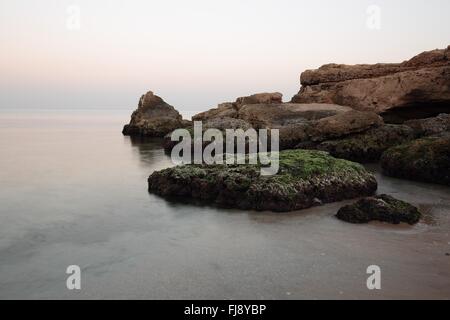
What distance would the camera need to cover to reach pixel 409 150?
1839cm

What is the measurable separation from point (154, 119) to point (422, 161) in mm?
36980

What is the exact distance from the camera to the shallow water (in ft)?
24.1

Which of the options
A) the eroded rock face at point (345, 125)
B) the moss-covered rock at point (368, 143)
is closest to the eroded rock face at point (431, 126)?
the moss-covered rock at point (368, 143)

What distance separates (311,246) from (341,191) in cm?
484

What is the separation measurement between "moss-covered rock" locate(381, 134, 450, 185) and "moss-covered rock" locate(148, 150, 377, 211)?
3538mm

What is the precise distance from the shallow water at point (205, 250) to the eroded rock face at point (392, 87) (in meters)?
16.9

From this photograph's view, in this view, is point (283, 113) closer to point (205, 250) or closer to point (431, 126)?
point (431, 126)

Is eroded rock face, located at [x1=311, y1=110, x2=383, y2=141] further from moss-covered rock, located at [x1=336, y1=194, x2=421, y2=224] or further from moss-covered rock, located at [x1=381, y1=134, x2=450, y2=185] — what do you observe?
moss-covered rock, located at [x1=336, y1=194, x2=421, y2=224]

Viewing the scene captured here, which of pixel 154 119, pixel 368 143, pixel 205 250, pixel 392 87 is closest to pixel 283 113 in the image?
pixel 392 87

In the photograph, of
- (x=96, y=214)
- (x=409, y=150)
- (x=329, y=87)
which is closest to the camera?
(x=96, y=214)

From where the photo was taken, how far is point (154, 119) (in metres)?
49.9
